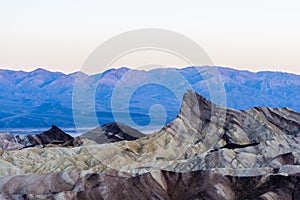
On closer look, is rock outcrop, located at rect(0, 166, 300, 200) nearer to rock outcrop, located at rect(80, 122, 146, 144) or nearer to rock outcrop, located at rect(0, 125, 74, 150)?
rock outcrop, located at rect(80, 122, 146, 144)

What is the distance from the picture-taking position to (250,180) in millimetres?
62906

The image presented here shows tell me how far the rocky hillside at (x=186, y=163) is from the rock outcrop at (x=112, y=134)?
26.5 m

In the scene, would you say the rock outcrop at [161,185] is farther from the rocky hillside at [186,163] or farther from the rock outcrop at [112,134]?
the rock outcrop at [112,134]

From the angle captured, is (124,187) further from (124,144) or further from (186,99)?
(186,99)

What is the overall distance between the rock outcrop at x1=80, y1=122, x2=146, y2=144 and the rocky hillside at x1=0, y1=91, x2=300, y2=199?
26452mm

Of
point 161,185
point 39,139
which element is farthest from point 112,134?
point 161,185

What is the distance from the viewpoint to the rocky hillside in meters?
62.2

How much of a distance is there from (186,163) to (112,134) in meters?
46.5

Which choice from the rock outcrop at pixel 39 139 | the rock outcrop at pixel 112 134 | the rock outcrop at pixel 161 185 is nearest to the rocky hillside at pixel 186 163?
the rock outcrop at pixel 161 185

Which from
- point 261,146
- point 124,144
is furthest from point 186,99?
point 261,146

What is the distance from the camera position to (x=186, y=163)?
76.6 m

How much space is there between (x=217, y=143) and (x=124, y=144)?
15.3 m

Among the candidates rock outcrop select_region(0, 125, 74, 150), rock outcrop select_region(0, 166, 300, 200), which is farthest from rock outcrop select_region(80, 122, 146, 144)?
rock outcrop select_region(0, 166, 300, 200)

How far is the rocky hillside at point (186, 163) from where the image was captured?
204 feet
